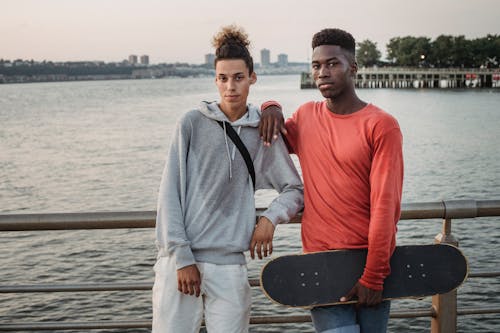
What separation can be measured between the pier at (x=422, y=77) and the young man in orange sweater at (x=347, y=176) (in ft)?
457

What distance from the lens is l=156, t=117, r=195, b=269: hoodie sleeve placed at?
2971 mm

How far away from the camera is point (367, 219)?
9.62 feet

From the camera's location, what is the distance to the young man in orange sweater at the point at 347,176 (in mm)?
2779

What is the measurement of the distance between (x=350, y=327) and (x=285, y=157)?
93 centimetres

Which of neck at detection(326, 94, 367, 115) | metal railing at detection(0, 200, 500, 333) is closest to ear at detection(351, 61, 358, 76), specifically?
neck at detection(326, 94, 367, 115)

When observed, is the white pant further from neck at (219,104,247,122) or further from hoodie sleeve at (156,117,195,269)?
neck at (219,104,247,122)

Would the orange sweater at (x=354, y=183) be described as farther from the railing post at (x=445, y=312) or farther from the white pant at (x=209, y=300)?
the railing post at (x=445, y=312)

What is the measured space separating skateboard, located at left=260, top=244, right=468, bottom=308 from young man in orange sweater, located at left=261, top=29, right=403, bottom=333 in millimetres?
64

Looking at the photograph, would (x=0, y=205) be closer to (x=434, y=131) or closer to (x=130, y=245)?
(x=130, y=245)

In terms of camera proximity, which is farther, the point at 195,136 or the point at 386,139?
the point at 195,136

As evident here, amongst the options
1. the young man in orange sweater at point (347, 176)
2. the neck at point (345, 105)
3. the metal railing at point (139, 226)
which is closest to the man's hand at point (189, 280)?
the metal railing at point (139, 226)

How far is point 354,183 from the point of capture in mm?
2893

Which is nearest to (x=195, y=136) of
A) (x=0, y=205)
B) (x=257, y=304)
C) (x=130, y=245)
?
(x=257, y=304)

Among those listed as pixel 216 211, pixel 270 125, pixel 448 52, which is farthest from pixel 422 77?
pixel 216 211
